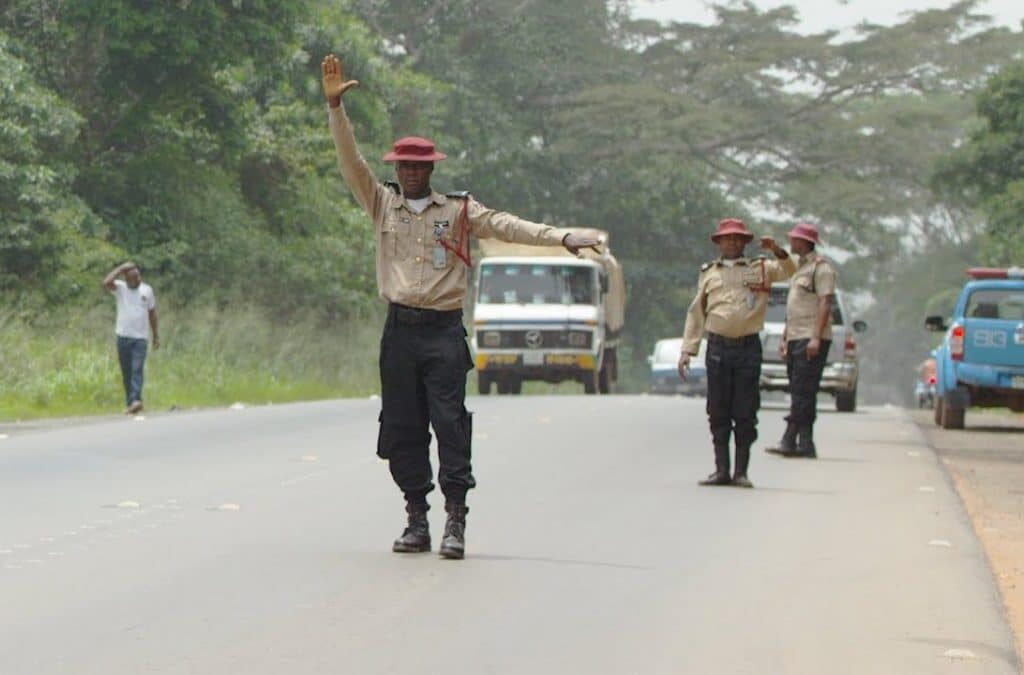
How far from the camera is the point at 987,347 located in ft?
86.4

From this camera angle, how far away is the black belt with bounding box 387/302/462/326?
1096cm

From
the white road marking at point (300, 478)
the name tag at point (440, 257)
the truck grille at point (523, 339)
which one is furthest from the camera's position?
the truck grille at point (523, 339)

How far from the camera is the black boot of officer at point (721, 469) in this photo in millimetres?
15953

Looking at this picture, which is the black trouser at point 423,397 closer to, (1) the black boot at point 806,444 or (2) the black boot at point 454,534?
(2) the black boot at point 454,534

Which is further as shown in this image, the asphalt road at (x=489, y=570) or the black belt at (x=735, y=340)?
the black belt at (x=735, y=340)

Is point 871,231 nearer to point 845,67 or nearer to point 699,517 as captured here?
point 845,67

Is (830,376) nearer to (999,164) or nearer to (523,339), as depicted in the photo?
(523,339)

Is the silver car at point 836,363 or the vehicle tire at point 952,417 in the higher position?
the silver car at point 836,363

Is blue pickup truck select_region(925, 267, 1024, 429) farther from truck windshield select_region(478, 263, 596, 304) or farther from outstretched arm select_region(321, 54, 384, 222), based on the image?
outstretched arm select_region(321, 54, 384, 222)

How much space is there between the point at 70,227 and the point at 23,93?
2012mm

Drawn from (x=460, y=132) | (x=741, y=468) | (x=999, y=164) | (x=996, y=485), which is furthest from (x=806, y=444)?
(x=460, y=132)

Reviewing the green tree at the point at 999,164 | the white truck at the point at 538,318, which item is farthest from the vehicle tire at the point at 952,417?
the green tree at the point at 999,164

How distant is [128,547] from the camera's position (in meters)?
11.1

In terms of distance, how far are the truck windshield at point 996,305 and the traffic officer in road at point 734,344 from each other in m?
11.1
